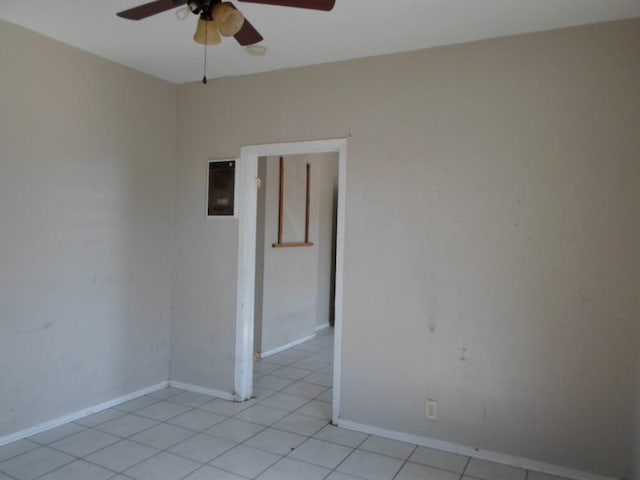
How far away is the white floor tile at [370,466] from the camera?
2438mm

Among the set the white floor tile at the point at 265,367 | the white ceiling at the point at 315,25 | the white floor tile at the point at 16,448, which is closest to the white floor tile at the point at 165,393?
the white floor tile at the point at 265,367

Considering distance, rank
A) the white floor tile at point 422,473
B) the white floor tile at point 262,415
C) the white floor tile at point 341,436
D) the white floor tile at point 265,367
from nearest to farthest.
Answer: the white floor tile at point 422,473
the white floor tile at point 341,436
the white floor tile at point 262,415
the white floor tile at point 265,367

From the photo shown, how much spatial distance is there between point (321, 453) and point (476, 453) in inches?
35.7

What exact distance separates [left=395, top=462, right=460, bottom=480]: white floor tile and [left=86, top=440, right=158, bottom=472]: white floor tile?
1427 millimetres

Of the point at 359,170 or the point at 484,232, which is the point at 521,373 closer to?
the point at 484,232

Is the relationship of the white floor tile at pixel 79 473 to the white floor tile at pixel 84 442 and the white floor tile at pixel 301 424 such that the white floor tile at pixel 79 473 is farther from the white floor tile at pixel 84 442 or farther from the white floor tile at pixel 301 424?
the white floor tile at pixel 301 424

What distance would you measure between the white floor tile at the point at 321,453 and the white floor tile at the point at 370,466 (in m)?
0.05

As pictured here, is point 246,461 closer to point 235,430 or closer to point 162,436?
point 235,430

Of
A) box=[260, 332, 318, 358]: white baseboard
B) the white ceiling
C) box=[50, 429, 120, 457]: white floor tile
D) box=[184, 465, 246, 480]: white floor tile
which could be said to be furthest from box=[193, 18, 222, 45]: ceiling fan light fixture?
box=[260, 332, 318, 358]: white baseboard

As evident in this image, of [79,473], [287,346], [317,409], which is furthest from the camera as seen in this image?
[287,346]

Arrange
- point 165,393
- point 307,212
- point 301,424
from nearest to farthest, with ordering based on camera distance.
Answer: point 301,424 < point 165,393 < point 307,212

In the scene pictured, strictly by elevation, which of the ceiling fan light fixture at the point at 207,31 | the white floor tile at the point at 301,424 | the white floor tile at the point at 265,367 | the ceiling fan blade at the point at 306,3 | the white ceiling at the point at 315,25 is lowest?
the white floor tile at the point at 301,424

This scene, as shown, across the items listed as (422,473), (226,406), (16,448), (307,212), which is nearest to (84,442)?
(16,448)

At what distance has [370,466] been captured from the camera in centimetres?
253
